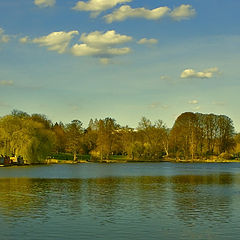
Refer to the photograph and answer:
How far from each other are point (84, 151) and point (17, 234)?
396ft

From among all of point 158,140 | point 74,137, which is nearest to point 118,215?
point 74,137

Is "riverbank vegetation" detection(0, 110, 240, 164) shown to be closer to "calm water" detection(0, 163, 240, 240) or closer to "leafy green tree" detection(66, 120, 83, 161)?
"leafy green tree" detection(66, 120, 83, 161)

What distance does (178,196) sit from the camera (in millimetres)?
33594

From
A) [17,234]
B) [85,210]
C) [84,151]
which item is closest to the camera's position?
[17,234]

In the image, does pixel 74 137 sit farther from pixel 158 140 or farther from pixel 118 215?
pixel 118 215

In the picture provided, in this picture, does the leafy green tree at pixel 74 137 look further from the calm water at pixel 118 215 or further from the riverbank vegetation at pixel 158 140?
the calm water at pixel 118 215

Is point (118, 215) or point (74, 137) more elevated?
point (74, 137)

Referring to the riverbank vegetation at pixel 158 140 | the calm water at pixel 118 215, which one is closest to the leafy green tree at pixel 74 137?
the riverbank vegetation at pixel 158 140

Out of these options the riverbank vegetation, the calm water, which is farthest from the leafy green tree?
the calm water

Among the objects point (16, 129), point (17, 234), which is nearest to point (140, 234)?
point (17, 234)

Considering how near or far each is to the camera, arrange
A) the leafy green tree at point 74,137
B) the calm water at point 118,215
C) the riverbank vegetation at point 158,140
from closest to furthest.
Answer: the calm water at point 118,215, the leafy green tree at point 74,137, the riverbank vegetation at point 158,140

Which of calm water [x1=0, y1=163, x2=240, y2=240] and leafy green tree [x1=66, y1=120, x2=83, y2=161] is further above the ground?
leafy green tree [x1=66, y1=120, x2=83, y2=161]

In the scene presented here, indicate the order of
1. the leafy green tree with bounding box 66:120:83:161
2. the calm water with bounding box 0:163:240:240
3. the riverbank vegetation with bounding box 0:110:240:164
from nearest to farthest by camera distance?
the calm water with bounding box 0:163:240:240 < the leafy green tree with bounding box 66:120:83:161 < the riverbank vegetation with bounding box 0:110:240:164

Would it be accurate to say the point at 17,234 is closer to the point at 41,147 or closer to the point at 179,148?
the point at 41,147
